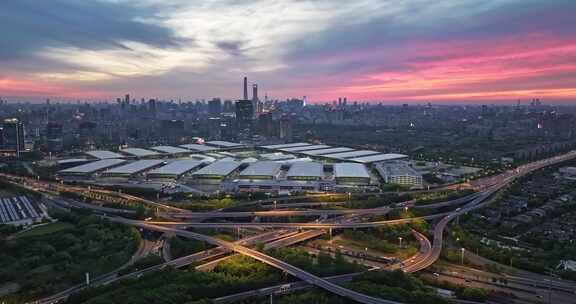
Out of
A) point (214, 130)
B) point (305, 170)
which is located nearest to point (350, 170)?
point (305, 170)

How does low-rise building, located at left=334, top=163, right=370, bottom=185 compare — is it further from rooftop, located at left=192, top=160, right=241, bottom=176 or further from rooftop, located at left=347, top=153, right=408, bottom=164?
rooftop, located at left=192, top=160, right=241, bottom=176

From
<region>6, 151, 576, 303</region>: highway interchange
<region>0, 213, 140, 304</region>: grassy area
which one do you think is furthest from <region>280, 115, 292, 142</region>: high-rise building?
<region>0, 213, 140, 304</region>: grassy area

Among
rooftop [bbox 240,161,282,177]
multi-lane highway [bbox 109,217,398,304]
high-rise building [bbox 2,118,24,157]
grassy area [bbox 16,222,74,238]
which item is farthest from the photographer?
high-rise building [bbox 2,118,24,157]

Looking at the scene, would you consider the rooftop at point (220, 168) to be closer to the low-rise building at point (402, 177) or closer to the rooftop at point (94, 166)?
the rooftop at point (94, 166)

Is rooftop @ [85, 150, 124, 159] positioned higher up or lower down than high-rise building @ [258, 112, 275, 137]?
lower down

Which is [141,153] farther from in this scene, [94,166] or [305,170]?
[305,170]

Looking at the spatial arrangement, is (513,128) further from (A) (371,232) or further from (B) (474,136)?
(A) (371,232)

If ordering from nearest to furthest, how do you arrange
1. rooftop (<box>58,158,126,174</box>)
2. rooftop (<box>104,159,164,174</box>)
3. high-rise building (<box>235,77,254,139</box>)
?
rooftop (<box>104,159,164,174</box>) < rooftop (<box>58,158,126,174</box>) < high-rise building (<box>235,77,254,139</box>)

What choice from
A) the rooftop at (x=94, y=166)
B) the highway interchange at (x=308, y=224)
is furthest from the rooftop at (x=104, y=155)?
the highway interchange at (x=308, y=224)

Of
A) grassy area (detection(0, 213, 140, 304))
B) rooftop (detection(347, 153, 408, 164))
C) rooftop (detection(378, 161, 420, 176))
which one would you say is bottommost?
grassy area (detection(0, 213, 140, 304))
